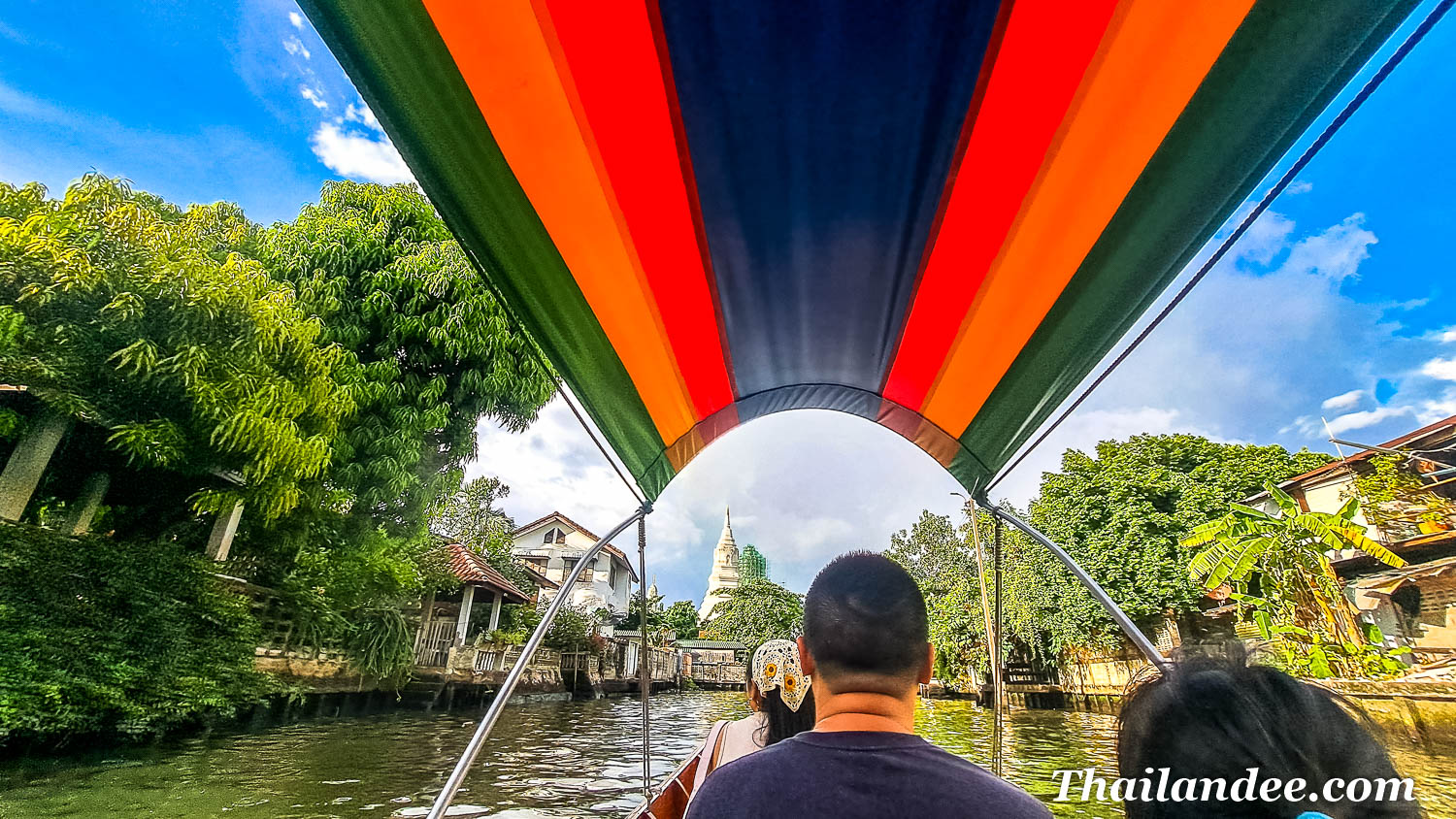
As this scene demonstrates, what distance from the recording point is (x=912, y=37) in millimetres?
1272

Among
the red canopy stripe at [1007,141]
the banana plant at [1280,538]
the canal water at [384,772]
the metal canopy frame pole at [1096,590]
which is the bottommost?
the canal water at [384,772]

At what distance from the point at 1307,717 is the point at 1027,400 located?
1595 millimetres

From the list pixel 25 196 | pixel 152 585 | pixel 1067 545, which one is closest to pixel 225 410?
pixel 152 585

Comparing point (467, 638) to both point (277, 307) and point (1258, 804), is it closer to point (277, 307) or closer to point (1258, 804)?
point (277, 307)

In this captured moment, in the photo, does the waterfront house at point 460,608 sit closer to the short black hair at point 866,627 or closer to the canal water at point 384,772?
the canal water at point 384,772

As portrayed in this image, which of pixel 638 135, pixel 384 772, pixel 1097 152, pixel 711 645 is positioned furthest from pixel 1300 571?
pixel 711 645

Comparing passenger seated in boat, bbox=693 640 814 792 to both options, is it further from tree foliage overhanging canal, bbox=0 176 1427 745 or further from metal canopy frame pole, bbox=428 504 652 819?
tree foliage overhanging canal, bbox=0 176 1427 745

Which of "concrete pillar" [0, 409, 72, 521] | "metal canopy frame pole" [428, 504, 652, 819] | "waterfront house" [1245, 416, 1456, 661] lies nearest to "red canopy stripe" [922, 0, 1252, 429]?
"metal canopy frame pole" [428, 504, 652, 819]

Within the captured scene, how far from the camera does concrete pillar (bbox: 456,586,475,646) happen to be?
52.5ft

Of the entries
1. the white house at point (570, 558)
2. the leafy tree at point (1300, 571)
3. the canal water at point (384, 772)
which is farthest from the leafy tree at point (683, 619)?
the leafy tree at point (1300, 571)

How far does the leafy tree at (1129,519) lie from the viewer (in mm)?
16781

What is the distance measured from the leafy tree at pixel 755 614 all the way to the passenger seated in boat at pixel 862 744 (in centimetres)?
4216

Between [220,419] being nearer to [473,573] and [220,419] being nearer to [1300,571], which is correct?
[473,573]

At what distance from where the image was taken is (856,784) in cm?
89
